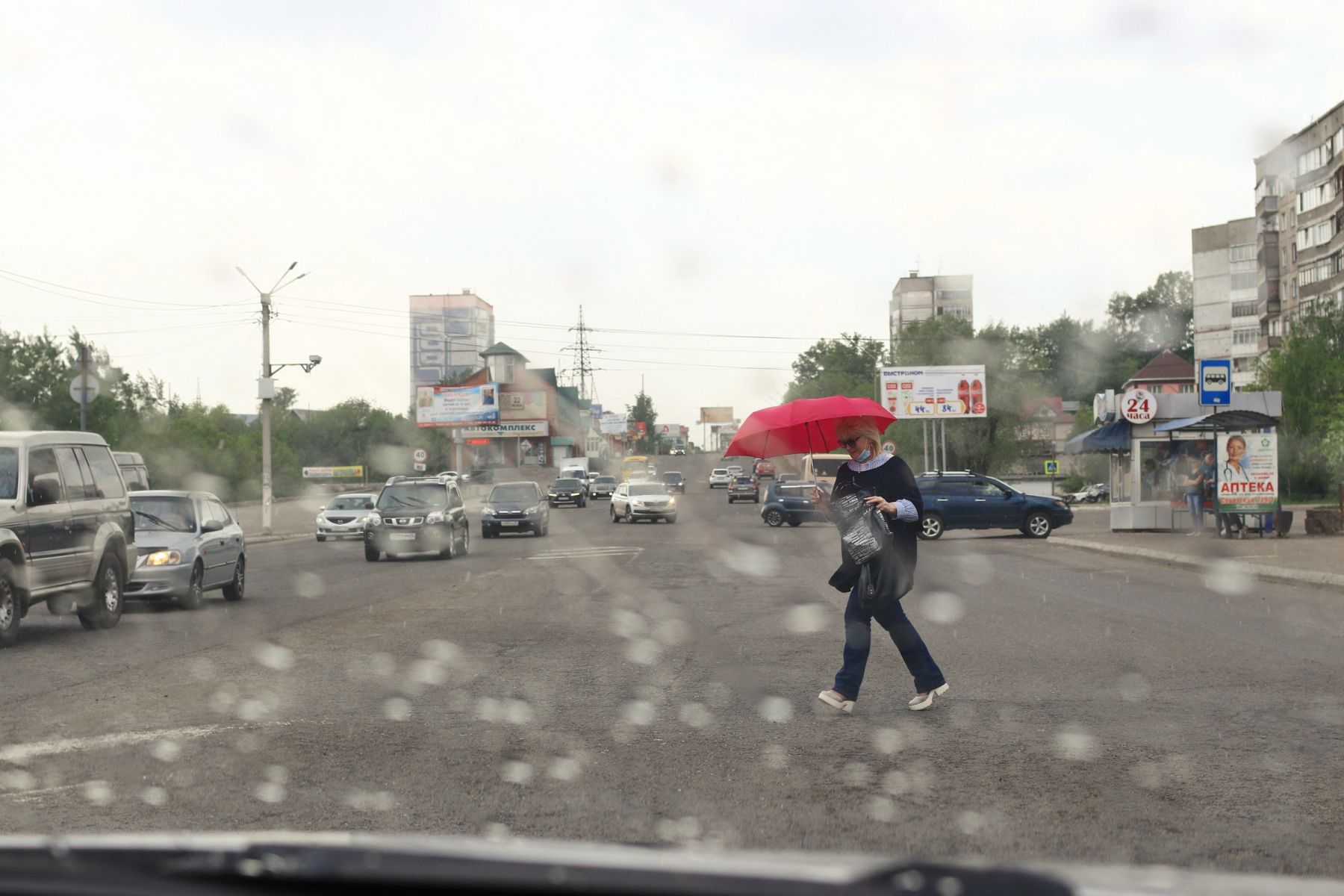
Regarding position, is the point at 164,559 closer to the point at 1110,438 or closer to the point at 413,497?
the point at 413,497

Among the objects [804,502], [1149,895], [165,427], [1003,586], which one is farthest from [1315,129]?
[1149,895]

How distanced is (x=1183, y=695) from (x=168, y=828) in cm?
617

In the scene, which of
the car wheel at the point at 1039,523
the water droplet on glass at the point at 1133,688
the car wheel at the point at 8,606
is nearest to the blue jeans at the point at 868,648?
the water droplet on glass at the point at 1133,688

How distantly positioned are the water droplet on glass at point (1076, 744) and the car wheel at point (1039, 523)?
28126 mm

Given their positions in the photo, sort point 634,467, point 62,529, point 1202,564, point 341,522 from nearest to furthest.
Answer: point 62,529, point 1202,564, point 341,522, point 634,467

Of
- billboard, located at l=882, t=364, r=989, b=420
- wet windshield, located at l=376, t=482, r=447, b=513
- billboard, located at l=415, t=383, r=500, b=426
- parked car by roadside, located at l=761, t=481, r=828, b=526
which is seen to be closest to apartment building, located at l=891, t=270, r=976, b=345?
billboard, located at l=415, t=383, r=500, b=426

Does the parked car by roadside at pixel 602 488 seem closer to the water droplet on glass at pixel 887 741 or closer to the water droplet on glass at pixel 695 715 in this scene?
the water droplet on glass at pixel 695 715

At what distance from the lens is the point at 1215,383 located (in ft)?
95.9

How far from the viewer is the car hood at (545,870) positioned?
165 centimetres

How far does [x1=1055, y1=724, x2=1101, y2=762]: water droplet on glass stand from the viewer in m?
6.84

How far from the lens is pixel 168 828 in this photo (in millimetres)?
5414

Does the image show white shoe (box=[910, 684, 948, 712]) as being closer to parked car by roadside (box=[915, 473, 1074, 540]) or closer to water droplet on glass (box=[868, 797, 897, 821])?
water droplet on glass (box=[868, 797, 897, 821])

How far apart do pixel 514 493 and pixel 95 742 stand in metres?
32.7

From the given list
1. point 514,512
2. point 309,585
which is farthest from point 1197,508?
point 309,585
